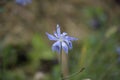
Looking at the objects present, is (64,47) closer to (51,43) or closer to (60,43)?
(60,43)

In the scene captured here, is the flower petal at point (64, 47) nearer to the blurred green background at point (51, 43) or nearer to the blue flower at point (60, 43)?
the blue flower at point (60, 43)

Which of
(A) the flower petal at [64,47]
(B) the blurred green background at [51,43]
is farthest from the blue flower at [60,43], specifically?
(B) the blurred green background at [51,43]

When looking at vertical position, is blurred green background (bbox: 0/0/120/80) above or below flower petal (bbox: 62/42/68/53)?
above

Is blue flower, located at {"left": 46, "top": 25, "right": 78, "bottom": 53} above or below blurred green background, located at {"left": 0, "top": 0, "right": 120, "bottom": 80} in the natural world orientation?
below

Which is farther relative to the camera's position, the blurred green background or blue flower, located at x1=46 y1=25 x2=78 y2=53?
the blurred green background

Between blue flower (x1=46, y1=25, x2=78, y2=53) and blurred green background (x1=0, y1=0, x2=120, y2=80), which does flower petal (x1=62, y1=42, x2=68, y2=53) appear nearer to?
blue flower (x1=46, y1=25, x2=78, y2=53)

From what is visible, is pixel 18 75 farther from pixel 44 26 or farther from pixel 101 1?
pixel 101 1

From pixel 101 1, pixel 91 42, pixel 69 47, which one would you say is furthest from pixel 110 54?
pixel 69 47

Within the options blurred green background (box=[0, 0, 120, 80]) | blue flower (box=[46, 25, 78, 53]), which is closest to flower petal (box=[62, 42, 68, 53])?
blue flower (box=[46, 25, 78, 53])
